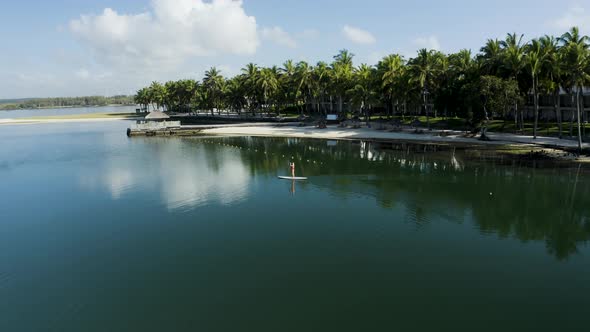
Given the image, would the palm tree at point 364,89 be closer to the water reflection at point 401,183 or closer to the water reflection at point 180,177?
the water reflection at point 401,183

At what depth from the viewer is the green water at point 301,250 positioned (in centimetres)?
1867

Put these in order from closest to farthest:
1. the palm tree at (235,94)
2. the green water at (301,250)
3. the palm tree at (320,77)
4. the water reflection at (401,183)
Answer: the green water at (301,250), the water reflection at (401,183), the palm tree at (320,77), the palm tree at (235,94)

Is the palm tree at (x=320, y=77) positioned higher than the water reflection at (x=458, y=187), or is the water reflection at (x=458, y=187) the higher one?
the palm tree at (x=320, y=77)

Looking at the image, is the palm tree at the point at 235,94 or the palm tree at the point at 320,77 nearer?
the palm tree at the point at 320,77

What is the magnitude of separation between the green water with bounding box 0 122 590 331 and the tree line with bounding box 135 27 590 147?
16.2 m

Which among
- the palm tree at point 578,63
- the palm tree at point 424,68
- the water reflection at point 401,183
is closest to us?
the water reflection at point 401,183

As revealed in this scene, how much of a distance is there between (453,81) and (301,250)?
2387 inches

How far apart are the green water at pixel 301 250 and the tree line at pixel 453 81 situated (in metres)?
16.2

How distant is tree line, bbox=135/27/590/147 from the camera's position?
60.6 metres

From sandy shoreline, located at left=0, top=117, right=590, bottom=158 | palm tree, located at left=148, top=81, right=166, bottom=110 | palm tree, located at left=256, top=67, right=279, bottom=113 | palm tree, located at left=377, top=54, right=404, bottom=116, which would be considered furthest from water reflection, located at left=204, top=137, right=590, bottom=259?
palm tree, located at left=148, top=81, right=166, bottom=110

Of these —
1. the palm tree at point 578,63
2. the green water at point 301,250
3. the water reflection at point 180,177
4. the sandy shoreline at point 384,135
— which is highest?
the palm tree at point 578,63

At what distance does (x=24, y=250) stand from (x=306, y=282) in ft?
63.6

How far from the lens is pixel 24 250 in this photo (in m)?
27.3

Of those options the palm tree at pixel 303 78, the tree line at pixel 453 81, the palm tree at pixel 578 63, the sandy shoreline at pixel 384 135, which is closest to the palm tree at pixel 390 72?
the tree line at pixel 453 81
